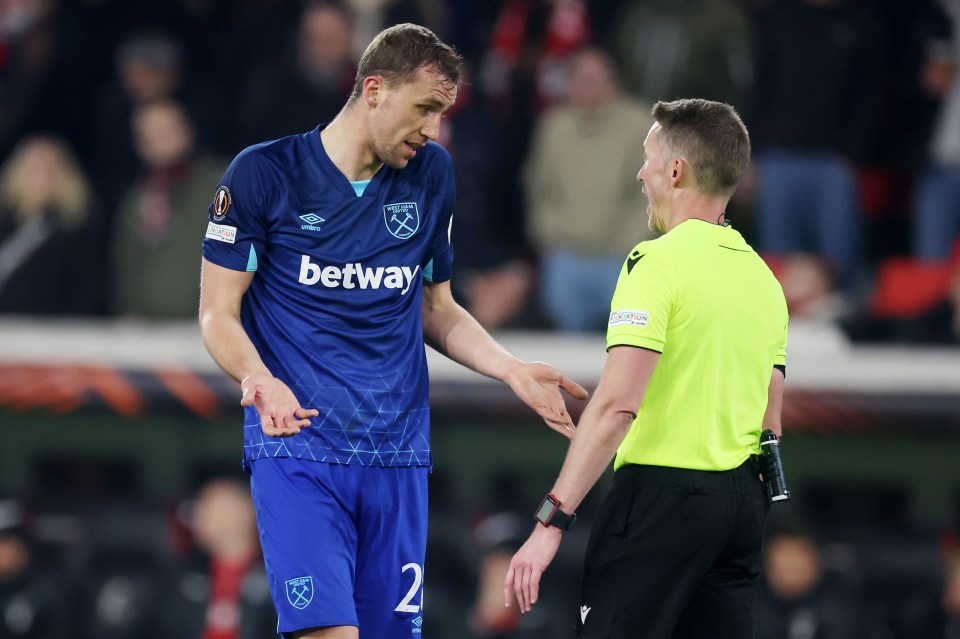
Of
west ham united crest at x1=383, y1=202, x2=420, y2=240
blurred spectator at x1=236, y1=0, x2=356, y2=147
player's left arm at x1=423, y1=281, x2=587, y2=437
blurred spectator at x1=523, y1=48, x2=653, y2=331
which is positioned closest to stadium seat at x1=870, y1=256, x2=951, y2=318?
blurred spectator at x1=523, y1=48, x2=653, y2=331

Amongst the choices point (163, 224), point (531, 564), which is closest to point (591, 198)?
point (163, 224)

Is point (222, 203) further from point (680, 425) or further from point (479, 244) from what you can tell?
point (479, 244)

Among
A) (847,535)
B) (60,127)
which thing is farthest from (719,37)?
(60,127)

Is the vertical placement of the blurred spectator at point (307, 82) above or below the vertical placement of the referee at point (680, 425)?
above

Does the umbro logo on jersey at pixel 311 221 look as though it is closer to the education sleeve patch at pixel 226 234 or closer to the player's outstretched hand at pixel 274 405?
the education sleeve patch at pixel 226 234

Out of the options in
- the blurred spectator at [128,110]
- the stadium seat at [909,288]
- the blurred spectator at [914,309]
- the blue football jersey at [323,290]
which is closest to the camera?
the blue football jersey at [323,290]

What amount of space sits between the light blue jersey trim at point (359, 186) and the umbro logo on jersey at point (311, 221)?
15cm

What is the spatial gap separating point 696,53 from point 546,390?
5479mm

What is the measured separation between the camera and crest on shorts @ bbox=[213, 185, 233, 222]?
4.24m

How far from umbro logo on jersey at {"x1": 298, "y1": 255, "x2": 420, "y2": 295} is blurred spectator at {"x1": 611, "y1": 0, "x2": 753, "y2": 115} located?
5.40m

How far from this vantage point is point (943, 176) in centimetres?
945

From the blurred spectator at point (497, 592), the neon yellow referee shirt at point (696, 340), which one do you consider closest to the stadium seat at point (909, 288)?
the blurred spectator at point (497, 592)

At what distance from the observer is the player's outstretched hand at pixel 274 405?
12.9 ft

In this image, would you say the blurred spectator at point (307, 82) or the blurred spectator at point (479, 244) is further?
the blurred spectator at point (307, 82)
